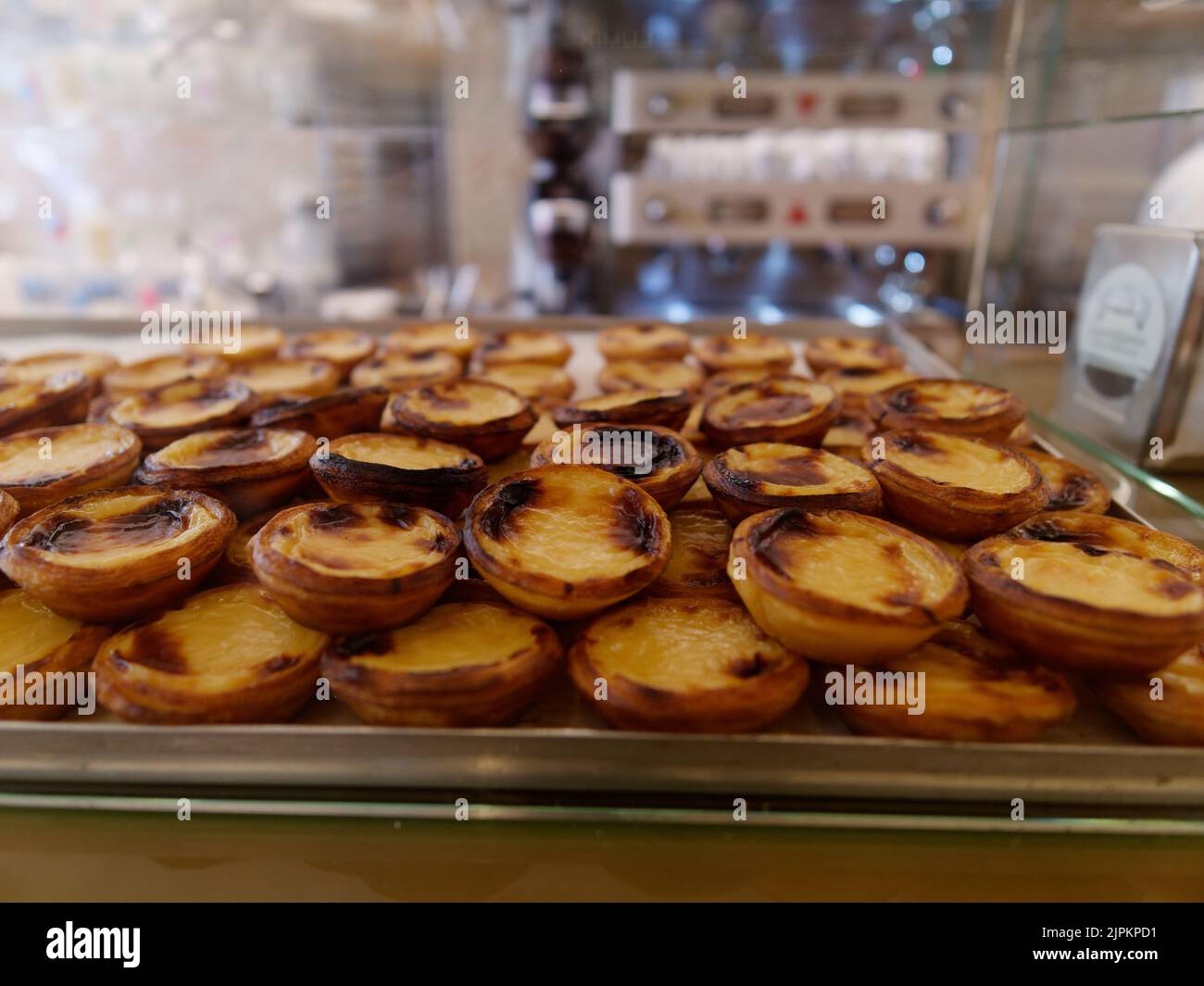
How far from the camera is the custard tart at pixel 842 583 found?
3.83 ft

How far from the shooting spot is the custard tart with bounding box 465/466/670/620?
1278mm

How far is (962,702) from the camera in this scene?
3.85ft

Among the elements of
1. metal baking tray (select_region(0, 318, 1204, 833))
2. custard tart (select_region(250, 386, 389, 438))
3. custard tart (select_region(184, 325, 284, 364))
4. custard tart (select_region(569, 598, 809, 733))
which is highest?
custard tart (select_region(184, 325, 284, 364))

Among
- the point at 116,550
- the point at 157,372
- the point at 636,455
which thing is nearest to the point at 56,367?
the point at 157,372

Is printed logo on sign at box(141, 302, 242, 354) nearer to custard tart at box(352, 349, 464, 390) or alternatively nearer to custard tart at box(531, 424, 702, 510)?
custard tart at box(352, 349, 464, 390)

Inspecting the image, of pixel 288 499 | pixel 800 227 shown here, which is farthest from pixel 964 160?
pixel 288 499

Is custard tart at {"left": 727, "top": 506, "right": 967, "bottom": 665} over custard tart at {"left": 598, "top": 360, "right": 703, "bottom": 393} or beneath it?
beneath

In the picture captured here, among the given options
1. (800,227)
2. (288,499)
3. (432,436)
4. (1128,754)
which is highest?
(800,227)

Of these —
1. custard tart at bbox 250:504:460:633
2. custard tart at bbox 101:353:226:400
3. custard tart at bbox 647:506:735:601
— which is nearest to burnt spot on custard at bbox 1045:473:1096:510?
custard tart at bbox 647:506:735:601

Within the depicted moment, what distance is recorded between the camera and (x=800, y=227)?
4.57 meters

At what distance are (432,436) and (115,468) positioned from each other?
66 cm

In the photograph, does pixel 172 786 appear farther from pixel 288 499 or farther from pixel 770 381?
pixel 770 381

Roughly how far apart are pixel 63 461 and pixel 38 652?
1.96 feet

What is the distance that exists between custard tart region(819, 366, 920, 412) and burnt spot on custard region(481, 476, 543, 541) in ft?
3.65
